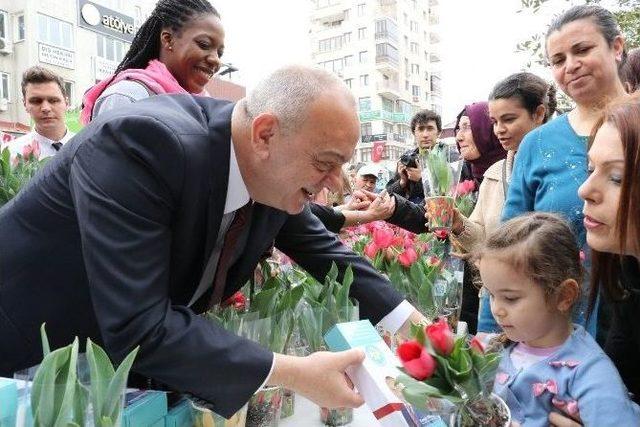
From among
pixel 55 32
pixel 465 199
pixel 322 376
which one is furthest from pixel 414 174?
pixel 55 32

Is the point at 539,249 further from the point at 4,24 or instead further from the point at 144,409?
the point at 4,24

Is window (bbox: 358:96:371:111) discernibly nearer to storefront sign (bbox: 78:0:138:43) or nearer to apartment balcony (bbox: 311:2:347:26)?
apartment balcony (bbox: 311:2:347:26)

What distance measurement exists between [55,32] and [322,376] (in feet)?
82.4

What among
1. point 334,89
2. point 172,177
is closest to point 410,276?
point 334,89

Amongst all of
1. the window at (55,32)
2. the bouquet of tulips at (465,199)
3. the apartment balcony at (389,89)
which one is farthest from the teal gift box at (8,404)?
the apartment balcony at (389,89)

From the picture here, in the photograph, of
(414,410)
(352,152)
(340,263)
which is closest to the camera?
(414,410)

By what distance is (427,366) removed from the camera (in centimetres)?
93

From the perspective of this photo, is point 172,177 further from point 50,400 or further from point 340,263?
point 340,263

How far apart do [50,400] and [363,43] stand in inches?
2006

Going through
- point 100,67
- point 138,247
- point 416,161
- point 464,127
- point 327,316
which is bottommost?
point 327,316

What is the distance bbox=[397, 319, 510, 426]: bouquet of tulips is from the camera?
0.93 meters

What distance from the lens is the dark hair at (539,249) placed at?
1.57m

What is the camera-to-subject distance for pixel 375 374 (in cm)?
104

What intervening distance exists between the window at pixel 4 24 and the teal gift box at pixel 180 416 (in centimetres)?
2465
